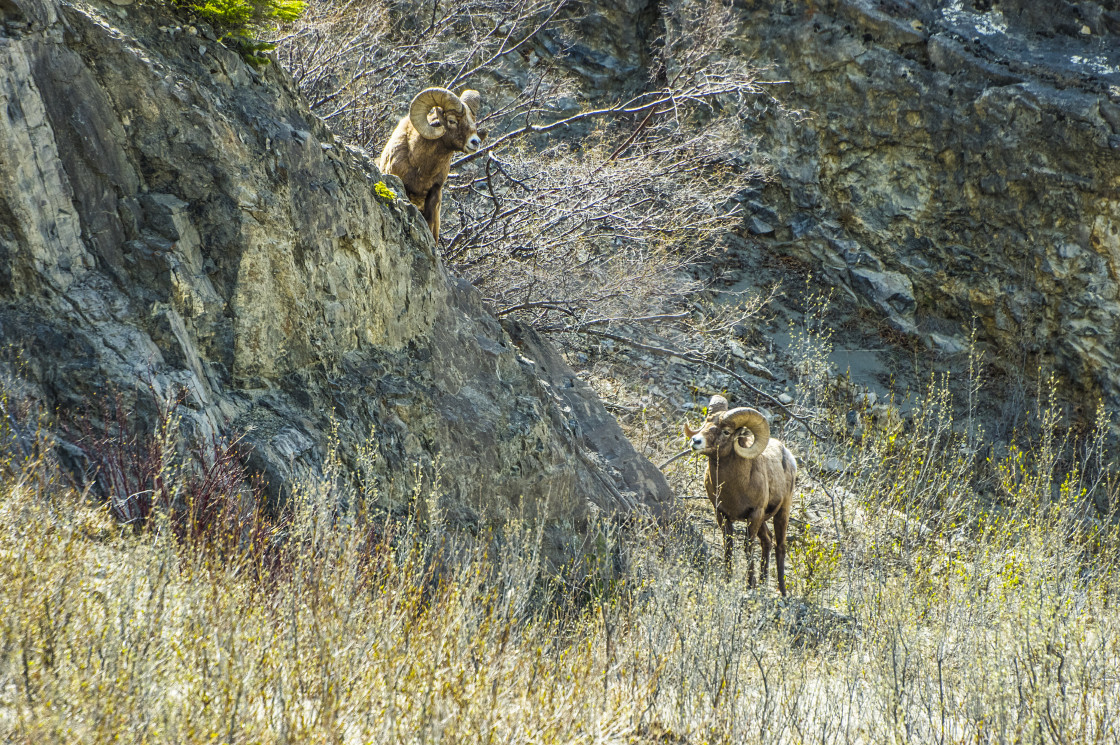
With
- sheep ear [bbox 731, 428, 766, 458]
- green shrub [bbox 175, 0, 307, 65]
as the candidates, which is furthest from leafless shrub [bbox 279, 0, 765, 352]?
green shrub [bbox 175, 0, 307, 65]

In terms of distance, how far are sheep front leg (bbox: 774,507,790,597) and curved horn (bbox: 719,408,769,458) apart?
0.97m

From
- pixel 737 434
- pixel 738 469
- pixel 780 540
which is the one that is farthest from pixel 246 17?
pixel 780 540

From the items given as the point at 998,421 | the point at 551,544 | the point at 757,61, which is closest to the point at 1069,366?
the point at 998,421

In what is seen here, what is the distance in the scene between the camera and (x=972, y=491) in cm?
1145

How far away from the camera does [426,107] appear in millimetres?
6703

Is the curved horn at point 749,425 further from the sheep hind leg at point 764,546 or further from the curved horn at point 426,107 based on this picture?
the curved horn at point 426,107

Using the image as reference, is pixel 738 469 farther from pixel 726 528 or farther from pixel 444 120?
pixel 444 120

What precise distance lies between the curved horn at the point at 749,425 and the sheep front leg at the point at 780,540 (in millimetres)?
967

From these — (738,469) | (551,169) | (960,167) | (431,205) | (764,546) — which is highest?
(960,167)

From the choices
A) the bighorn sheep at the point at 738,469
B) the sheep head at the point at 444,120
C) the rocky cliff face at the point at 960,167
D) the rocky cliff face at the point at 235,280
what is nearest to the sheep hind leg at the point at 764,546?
the bighorn sheep at the point at 738,469

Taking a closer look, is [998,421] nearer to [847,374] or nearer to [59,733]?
[847,374]

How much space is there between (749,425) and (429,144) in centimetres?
338

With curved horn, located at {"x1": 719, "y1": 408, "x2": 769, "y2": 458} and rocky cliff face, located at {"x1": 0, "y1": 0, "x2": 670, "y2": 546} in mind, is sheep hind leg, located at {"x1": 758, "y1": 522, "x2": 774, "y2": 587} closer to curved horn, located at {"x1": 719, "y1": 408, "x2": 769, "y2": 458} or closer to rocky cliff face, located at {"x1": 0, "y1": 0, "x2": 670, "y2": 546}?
curved horn, located at {"x1": 719, "y1": 408, "x2": 769, "y2": 458}

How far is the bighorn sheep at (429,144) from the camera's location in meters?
6.66
